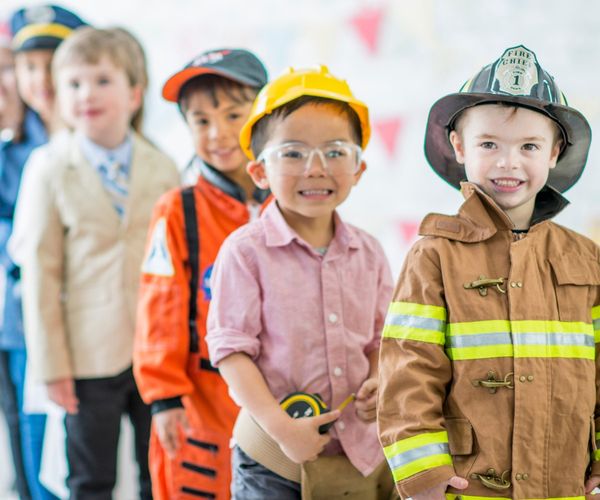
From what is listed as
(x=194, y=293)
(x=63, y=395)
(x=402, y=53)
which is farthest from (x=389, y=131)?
(x=63, y=395)

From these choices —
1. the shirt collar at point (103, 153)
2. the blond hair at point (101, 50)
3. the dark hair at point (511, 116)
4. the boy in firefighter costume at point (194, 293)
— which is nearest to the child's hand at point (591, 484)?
the dark hair at point (511, 116)

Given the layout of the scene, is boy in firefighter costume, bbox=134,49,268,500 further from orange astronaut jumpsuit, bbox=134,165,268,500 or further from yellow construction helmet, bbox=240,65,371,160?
yellow construction helmet, bbox=240,65,371,160

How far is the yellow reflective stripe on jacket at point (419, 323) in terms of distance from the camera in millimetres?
1260

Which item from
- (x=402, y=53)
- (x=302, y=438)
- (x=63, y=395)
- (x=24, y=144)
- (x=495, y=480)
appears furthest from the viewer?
(x=24, y=144)

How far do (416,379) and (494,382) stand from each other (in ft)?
0.40

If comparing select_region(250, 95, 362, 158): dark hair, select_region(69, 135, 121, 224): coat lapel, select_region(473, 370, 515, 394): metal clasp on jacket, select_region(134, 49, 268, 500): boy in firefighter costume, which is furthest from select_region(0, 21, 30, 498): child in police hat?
select_region(473, 370, 515, 394): metal clasp on jacket

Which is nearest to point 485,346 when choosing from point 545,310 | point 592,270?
point 545,310

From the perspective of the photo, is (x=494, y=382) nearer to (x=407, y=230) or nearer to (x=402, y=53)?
(x=407, y=230)

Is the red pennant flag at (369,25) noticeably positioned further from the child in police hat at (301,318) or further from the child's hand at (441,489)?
the child's hand at (441,489)

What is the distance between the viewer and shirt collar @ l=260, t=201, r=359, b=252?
60.6 inches

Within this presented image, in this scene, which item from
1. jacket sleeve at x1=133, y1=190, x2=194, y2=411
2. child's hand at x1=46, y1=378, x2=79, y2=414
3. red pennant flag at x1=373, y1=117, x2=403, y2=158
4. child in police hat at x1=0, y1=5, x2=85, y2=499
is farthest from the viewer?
child in police hat at x1=0, y1=5, x2=85, y2=499

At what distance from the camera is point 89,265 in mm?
2287

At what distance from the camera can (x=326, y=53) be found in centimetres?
282

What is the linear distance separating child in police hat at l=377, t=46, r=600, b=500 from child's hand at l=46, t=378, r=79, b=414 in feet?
4.20
